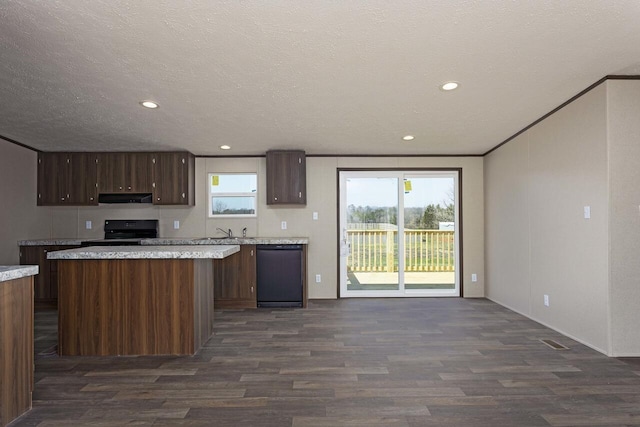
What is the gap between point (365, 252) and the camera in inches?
221

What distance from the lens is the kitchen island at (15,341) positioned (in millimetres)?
1988

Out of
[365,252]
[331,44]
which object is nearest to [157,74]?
[331,44]

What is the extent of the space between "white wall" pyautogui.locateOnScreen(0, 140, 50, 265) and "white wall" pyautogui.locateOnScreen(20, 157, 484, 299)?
0.89 ft

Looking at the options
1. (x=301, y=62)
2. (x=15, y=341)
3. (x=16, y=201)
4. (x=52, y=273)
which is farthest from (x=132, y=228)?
(x=301, y=62)

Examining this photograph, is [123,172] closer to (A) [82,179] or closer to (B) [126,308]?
(A) [82,179]

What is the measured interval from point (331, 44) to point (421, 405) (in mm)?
2405

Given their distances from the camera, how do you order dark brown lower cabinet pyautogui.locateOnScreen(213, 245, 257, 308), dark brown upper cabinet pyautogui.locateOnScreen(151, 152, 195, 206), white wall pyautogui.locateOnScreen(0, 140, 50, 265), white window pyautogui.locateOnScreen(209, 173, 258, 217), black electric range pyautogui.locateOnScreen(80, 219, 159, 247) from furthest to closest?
white window pyautogui.locateOnScreen(209, 173, 258, 217) < black electric range pyautogui.locateOnScreen(80, 219, 159, 247) < dark brown upper cabinet pyautogui.locateOnScreen(151, 152, 195, 206) < dark brown lower cabinet pyautogui.locateOnScreen(213, 245, 257, 308) < white wall pyautogui.locateOnScreen(0, 140, 50, 265)

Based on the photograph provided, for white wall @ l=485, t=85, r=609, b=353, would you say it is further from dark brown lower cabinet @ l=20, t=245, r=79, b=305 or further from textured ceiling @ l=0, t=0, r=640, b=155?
dark brown lower cabinet @ l=20, t=245, r=79, b=305

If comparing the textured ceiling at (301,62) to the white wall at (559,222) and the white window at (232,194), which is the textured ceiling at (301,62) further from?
the white window at (232,194)

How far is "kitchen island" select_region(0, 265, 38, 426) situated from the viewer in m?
1.99

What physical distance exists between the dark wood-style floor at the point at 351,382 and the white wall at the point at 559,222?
0.41 meters

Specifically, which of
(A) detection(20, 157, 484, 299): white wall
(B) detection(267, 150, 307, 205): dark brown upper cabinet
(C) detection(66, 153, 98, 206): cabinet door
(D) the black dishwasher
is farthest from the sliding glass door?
(C) detection(66, 153, 98, 206): cabinet door

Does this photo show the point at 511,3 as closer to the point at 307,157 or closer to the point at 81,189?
the point at 307,157

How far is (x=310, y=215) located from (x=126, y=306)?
302 centimetres
